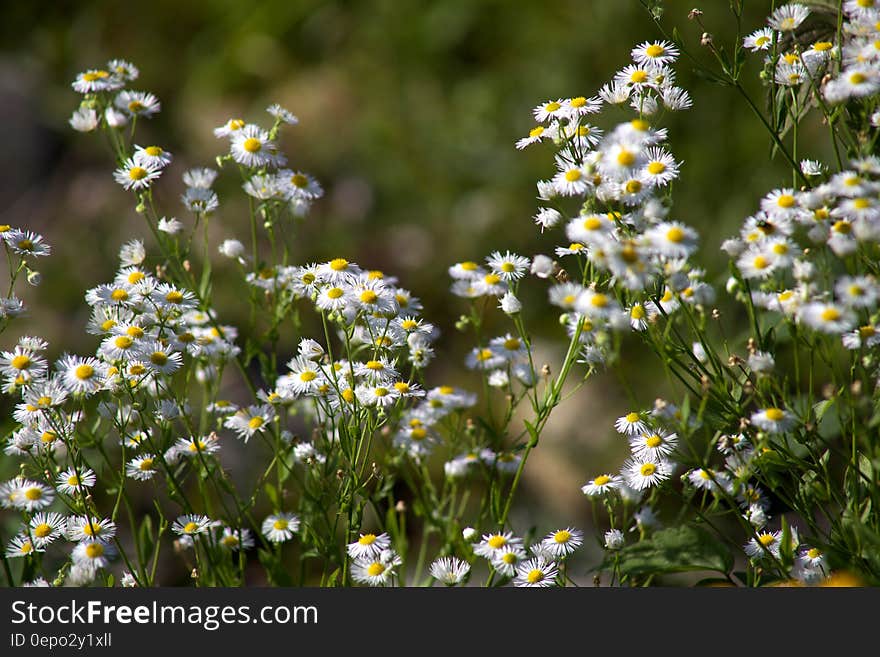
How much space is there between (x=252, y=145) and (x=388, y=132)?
2.06 m

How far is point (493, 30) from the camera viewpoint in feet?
11.4

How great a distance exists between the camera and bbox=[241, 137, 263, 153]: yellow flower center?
1303mm

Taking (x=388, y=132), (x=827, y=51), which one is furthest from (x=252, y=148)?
(x=388, y=132)

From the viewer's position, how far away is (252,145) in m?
1.30

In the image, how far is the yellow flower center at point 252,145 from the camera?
51.3 inches

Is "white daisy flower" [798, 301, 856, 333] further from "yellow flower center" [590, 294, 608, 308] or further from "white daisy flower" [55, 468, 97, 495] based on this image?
"white daisy flower" [55, 468, 97, 495]

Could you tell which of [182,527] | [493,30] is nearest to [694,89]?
[493,30]

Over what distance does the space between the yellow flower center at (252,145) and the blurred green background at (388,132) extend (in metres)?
1.14

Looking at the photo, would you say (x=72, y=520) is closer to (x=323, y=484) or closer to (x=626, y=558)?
(x=323, y=484)

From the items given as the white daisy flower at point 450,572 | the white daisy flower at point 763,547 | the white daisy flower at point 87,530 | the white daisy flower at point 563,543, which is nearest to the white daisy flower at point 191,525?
the white daisy flower at point 87,530

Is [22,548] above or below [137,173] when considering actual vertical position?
below

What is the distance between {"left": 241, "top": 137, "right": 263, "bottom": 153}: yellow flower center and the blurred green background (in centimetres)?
114

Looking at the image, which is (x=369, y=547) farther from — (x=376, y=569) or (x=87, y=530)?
(x=87, y=530)

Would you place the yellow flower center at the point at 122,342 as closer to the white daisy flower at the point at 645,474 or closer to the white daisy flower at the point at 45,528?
the white daisy flower at the point at 45,528
